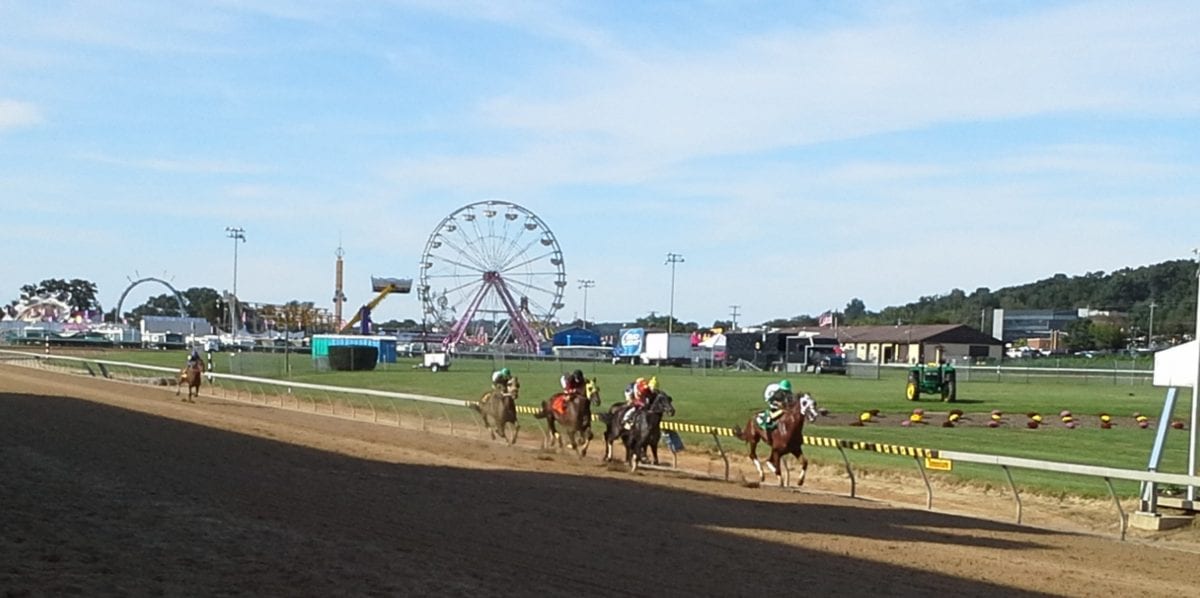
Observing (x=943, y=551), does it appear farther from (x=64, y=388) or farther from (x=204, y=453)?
(x=64, y=388)

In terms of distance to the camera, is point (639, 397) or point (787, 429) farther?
point (639, 397)

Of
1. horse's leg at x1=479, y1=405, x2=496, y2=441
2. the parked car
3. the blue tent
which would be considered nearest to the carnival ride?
the blue tent

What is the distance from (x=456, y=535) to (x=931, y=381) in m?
34.3

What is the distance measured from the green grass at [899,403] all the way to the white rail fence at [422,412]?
264 centimetres

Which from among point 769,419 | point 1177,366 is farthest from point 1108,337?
point 1177,366

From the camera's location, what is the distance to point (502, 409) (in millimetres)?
28172

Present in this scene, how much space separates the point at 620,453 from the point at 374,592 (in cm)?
1907

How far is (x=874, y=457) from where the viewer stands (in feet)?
88.1

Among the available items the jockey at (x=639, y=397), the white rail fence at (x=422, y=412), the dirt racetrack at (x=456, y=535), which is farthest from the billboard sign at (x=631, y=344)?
the dirt racetrack at (x=456, y=535)

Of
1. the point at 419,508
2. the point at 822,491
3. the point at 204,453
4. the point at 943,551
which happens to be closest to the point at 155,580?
the point at 419,508

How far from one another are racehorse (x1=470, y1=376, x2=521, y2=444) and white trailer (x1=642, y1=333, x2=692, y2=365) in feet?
196

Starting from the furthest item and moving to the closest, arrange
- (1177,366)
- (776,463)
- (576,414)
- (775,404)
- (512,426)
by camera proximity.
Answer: (512,426) → (576,414) → (775,404) → (776,463) → (1177,366)

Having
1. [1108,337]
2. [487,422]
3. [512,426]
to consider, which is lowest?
[512,426]

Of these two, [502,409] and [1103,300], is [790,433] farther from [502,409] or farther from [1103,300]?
[1103,300]
